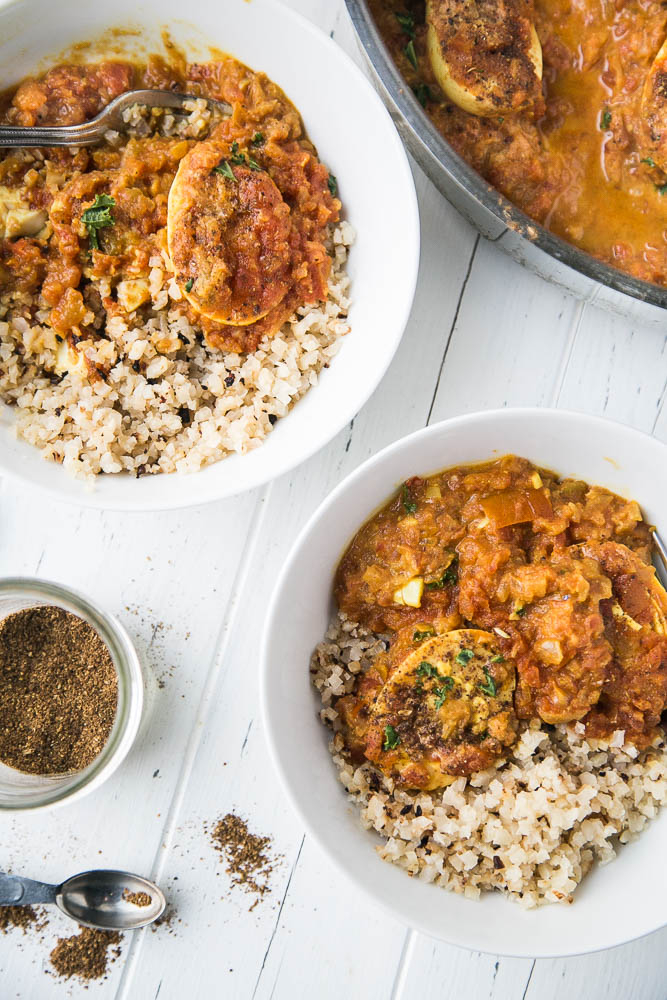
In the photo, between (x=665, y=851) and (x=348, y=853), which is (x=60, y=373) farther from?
(x=665, y=851)

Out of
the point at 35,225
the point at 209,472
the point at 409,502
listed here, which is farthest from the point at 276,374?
the point at 35,225

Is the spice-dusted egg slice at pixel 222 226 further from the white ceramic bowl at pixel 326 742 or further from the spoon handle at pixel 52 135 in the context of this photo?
the white ceramic bowl at pixel 326 742

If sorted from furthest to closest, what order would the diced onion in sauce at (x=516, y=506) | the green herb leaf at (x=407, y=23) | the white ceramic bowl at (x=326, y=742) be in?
the green herb leaf at (x=407, y=23), the diced onion in sauce at (x=516, y=506), the white ceramic bowl at (x=326, y=742)

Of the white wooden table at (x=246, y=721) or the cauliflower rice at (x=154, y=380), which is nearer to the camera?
the cauliflower rice at (x=154, y=380)

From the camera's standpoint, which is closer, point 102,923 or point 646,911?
point 646,911

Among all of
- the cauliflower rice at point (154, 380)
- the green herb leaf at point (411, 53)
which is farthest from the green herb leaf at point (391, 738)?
the green herb leaf at point (411, 53)

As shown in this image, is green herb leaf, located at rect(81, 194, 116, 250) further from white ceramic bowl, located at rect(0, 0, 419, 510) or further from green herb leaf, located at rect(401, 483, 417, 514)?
green herb leaf, located at rect(401, 483, 417, 514)
